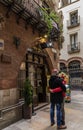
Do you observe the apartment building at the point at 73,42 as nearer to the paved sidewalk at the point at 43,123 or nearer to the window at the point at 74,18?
the window at the point at 74,18

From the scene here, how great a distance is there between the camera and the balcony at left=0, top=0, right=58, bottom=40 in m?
7.01

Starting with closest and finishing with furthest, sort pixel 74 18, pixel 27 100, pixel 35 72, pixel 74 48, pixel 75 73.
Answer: pixel 27 100
pixel 35 72
pixel 75 73
pixel 74 48
pixel 74 18

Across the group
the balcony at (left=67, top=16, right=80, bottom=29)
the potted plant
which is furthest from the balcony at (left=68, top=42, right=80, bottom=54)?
the potted plant

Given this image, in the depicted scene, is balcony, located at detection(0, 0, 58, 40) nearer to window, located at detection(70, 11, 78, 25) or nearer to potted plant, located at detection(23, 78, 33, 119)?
potted plant, located at detection(23, 78, 33, 119)

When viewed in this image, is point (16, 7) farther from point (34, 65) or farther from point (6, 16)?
point (34, 65)

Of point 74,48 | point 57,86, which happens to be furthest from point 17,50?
point 74,48

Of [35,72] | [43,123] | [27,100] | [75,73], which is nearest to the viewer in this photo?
[43,123]

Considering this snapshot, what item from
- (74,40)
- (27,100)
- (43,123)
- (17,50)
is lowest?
(43,123)

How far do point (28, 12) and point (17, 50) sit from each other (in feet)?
5.31

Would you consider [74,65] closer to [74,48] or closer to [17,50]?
[74,48]

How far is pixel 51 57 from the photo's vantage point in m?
11.4

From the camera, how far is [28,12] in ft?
26.0

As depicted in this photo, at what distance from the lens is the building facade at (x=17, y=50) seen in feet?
22.3

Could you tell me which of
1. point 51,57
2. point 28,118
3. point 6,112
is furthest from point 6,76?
point 51,57
